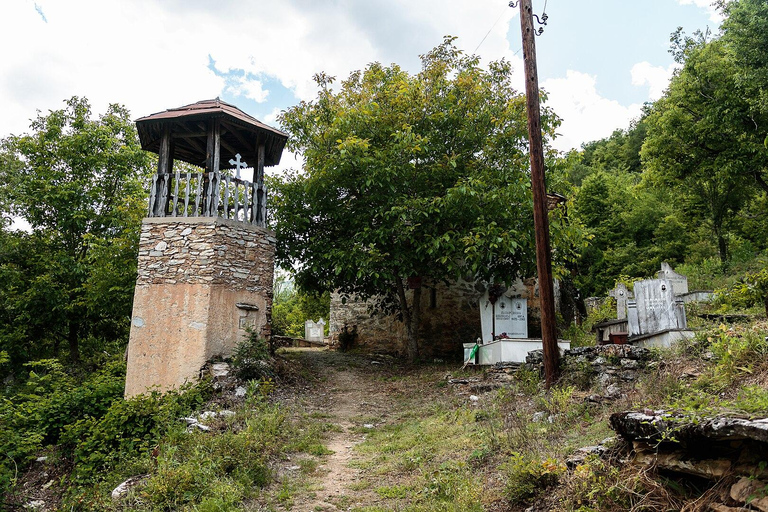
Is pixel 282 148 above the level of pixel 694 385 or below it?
above

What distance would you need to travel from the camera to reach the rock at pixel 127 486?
600cm

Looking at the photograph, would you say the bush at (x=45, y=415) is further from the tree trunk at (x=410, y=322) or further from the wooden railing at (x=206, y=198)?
the tree trunk at (x=410, y=322)

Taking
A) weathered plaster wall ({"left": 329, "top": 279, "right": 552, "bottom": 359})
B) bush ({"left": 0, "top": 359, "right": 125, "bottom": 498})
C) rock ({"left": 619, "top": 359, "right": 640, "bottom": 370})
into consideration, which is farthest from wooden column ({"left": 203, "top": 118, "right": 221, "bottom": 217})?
rock ({"left": 619, "top": 359, "right": 640, "bottom": 370})

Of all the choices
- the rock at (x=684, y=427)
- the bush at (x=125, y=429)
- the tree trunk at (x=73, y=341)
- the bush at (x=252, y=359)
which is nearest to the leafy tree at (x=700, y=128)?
the bush at (x=252, y=359)

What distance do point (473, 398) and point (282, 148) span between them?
7874mm

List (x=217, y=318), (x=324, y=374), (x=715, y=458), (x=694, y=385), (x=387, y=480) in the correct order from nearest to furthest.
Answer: (x=715, y=458) → (x=694, y=385) → (x=387, y=480) → (x=217, y=318) → (x=324, y=374)

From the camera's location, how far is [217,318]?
1043 centimetres

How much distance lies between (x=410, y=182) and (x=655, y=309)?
6.88m

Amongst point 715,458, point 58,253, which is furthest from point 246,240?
point 58,253

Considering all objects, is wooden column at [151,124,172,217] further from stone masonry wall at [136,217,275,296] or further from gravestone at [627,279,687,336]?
gravestone at [627,279,687,336]

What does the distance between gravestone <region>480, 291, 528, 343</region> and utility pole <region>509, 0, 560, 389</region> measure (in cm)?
460

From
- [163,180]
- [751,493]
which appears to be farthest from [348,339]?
[751,493]

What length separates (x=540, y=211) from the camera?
820cm

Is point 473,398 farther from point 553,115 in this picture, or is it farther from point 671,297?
point 553,115
